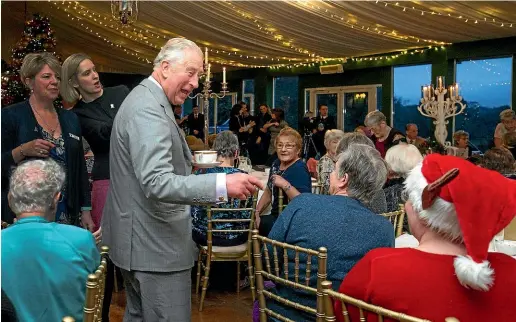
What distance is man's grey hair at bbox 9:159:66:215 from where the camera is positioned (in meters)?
1.85

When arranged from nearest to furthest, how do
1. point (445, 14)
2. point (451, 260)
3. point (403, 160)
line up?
point (451, 260) → point (403, 160) → point (445, 14)

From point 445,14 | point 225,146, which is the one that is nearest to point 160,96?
point 225,146

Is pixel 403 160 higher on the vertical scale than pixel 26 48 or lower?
lower

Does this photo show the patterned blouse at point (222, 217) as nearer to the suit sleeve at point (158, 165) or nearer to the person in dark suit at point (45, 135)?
the person in dark suit at point (45, 135)

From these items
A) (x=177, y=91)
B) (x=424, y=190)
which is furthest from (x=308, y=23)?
(x=424, y=190)

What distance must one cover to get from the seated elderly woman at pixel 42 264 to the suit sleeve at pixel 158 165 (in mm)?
268

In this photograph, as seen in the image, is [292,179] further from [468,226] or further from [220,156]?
[468,226]

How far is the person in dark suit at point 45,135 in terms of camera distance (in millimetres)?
2668

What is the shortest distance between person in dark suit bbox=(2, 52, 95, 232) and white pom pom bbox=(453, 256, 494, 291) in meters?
1.91

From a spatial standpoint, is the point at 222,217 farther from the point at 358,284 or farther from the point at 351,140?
the point at 358,284

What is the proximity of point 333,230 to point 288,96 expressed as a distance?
566 inches

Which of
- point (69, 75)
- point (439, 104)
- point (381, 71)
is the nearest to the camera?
point (69, 75)

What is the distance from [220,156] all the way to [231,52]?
9662 millimetres

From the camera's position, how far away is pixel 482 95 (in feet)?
38.6
